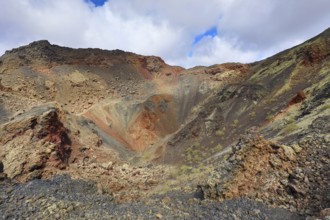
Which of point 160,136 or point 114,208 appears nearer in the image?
point 114,208

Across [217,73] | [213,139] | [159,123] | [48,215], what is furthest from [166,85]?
[48,215]

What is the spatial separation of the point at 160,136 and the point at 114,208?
22.9m

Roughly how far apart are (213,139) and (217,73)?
1958 cm

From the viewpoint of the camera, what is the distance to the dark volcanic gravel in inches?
466

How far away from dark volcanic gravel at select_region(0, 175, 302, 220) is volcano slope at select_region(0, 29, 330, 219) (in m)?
0.06

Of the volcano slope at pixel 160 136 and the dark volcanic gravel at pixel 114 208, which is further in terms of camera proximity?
the volcano slope at pixel 160 136

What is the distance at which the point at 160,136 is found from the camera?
35969 mm

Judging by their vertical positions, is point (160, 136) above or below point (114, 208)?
above

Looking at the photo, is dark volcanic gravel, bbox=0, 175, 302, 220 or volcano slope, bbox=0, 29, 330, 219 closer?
dark volcanic gravel, bbox=0, 175, 302, 220

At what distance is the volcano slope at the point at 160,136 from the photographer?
12.8 m

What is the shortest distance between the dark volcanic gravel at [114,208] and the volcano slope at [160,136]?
6 centimetres

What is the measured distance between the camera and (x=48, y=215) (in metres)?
11.8

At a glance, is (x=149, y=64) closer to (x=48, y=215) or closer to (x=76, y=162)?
(x=76, y=162)

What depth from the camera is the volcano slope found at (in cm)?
1277
